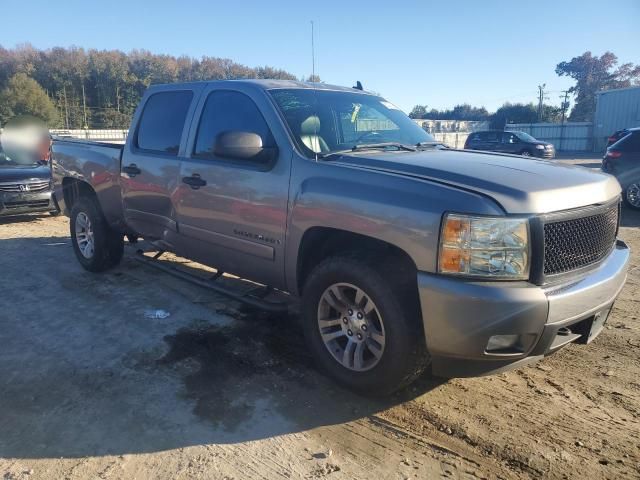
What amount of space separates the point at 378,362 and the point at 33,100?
54009 millimetres

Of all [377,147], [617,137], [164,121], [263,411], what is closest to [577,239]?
[377,147]

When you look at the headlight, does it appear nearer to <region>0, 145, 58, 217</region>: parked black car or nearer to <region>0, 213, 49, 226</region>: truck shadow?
<region>0, 145, 58, 217</region>: parked black car

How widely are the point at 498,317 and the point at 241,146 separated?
80.2 inches

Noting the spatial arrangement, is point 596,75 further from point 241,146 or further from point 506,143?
point 241,146

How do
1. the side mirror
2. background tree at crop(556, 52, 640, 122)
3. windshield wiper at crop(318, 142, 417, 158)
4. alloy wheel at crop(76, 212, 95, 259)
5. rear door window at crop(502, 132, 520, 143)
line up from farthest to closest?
background tree at crop(556, 52, 640, 122)
rear door window at crop(502, 132, 520, 143)
alloy wheel at crop(76, 212, 95, 259)
windshield wiper at crop(318, 142, 417, 158)
the side mirror

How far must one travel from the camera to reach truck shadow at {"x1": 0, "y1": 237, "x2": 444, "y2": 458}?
2926mm

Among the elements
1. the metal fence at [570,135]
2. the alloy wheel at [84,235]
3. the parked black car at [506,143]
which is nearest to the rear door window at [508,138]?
the parked black car at [506,143]

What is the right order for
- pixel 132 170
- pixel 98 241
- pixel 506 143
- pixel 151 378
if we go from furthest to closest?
pixel 506 143
pixel 98 241
pixel 132 170
pixel 151 378

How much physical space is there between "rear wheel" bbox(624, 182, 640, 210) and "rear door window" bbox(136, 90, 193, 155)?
9782 mm

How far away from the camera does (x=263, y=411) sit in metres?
3.13

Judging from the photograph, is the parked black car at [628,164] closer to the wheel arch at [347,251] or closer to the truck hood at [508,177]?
the truck hood at [508,177]

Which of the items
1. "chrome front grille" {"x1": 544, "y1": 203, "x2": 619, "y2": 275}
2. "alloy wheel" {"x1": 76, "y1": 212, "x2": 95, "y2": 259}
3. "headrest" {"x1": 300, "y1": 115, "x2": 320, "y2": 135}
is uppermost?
"headrest" {"x1": 300, "y1": 115, "x2": 320, "y2": 135}

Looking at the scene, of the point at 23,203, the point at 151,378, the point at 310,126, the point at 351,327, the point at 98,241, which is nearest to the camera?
the point at 351,327

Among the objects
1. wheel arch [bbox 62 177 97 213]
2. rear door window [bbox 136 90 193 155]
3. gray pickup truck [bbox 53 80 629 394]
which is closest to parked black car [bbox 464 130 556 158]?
wheel arch [bbox 62 177 97 213]
